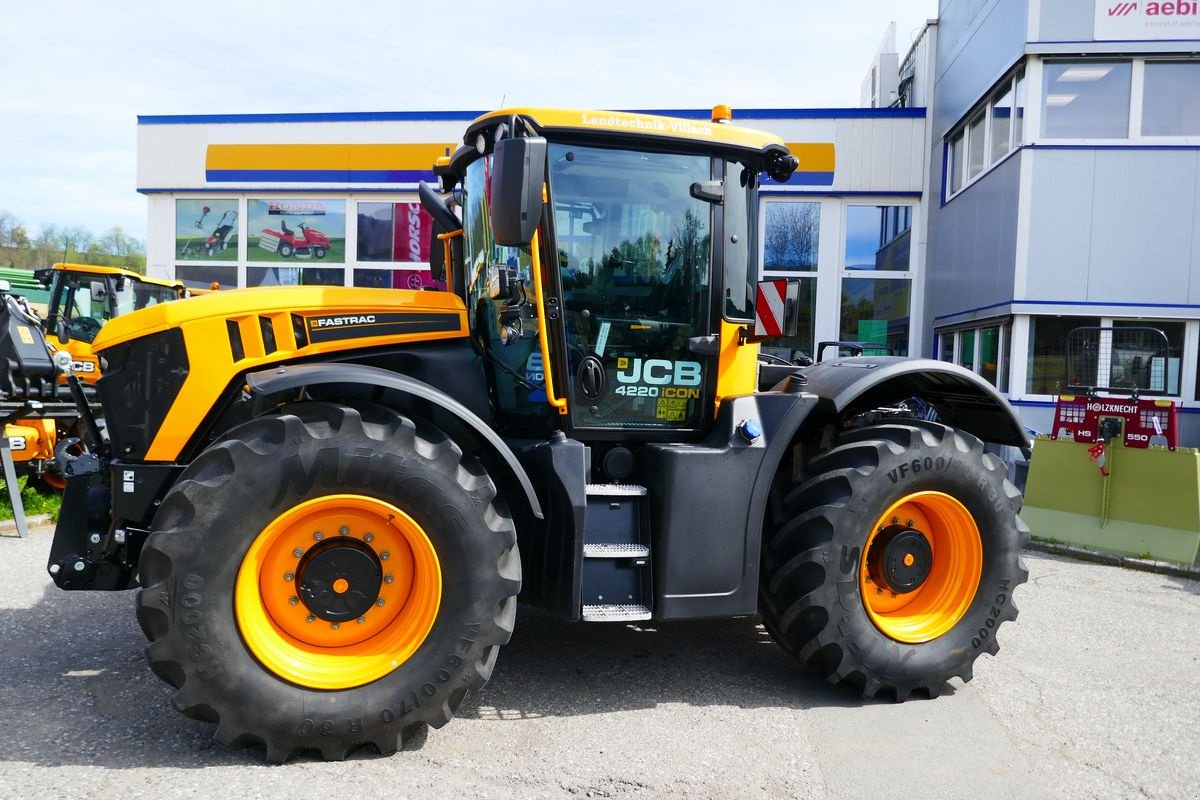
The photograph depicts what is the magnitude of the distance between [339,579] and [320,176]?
44.7 feet

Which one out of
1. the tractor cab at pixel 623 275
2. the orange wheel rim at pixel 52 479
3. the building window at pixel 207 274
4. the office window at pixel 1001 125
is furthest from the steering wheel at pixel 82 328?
the office window at pixel 1001 125

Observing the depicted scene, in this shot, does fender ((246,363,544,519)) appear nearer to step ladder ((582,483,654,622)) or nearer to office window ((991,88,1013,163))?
step ladder ((582,483,654,622))

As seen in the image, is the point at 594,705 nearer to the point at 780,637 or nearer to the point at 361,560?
the point at 780,637

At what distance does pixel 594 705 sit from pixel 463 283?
2.16 meters

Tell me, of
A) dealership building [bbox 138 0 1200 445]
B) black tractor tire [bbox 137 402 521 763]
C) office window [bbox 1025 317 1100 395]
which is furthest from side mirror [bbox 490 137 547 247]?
office window [bbox 1025 317 1100 395]

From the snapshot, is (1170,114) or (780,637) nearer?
(780,637)

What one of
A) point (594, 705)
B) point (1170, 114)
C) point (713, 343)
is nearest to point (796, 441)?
point (713, 343)

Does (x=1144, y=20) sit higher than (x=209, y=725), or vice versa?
(x=1144, y=20)

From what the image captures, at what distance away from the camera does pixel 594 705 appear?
3924 mm

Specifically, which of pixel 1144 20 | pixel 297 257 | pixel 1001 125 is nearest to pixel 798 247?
pixel 1001 125

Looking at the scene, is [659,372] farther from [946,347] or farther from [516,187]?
[946,347]

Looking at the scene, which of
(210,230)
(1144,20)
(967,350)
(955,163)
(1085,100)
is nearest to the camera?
(1144,20)

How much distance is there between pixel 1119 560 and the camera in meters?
7.22

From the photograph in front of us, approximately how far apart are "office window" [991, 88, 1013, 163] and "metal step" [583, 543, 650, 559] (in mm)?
9591
